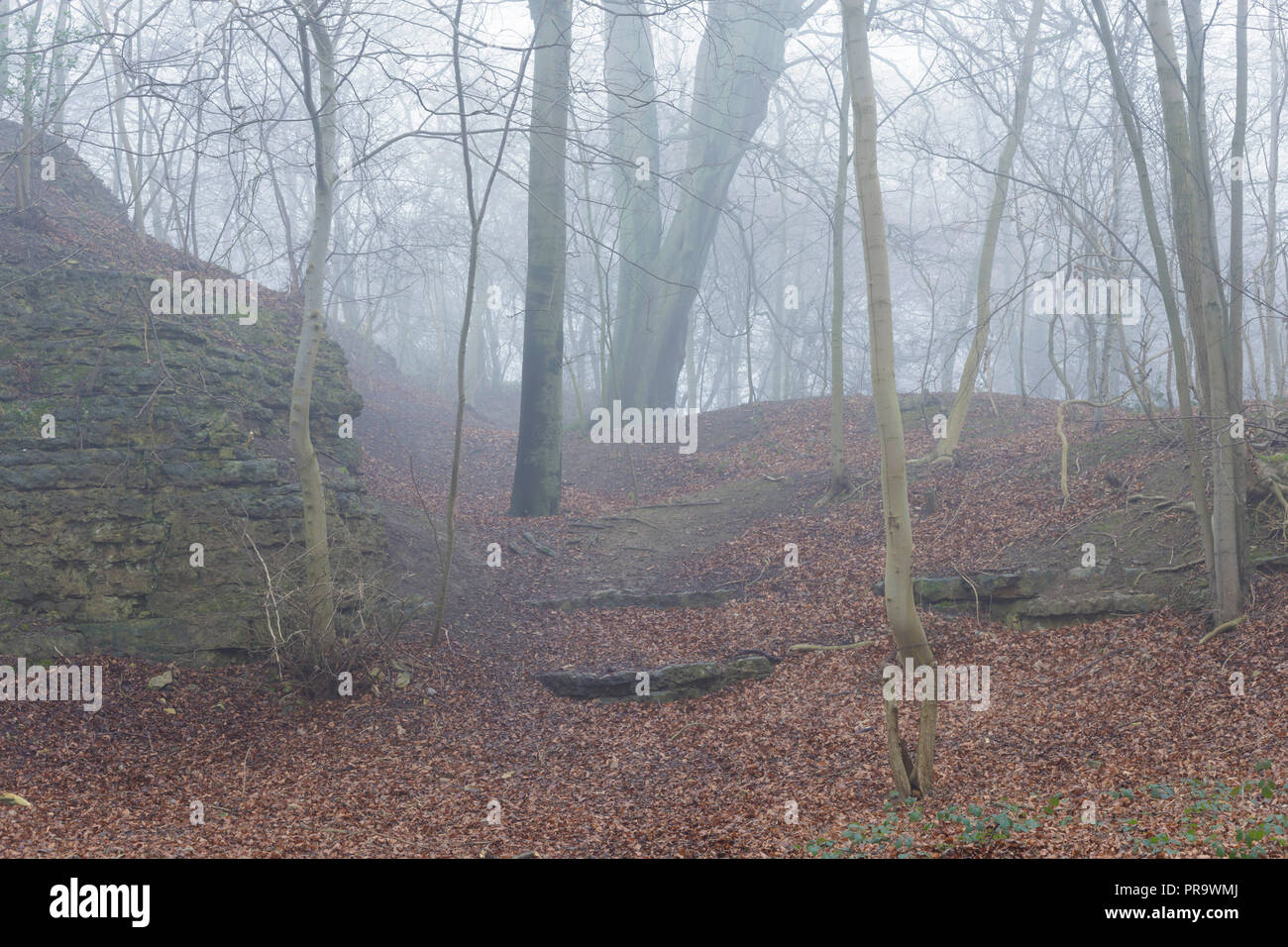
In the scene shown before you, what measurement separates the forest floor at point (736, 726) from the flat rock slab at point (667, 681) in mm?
154

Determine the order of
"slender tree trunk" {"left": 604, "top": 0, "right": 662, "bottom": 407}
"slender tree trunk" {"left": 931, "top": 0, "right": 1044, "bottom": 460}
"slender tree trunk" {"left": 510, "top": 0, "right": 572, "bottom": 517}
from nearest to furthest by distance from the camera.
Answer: "slender tree trunk" {"left": 931, "top": 0, "right": 1044, "bottom": 460} < "slender tree trunk" {"left": 510, "top": 0, "right": 572, "bottom": 517} < "slender tree trunk" {"left": 604, "top": 0, "right": 662, "bottom": 407}

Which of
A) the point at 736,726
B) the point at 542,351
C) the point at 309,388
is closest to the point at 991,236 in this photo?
the point at 542,351

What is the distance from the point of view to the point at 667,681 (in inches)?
304

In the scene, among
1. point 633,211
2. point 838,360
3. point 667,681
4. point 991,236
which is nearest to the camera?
point 667,681

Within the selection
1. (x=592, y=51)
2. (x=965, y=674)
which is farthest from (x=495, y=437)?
(x=965, y=674)

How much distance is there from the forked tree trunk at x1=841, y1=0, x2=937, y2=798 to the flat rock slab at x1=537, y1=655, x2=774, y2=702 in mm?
2424

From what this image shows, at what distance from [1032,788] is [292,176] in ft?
110

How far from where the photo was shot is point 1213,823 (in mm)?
4195

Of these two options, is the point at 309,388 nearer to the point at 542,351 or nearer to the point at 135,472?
the point at 135,472

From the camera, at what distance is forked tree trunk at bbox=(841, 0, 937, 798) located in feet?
16.9

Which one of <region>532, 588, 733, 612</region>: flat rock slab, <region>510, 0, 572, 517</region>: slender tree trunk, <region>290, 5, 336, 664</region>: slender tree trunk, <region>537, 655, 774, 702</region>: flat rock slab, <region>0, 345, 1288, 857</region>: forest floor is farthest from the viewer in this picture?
<region>510, 0, 572, 517</region>: slender tree trunk

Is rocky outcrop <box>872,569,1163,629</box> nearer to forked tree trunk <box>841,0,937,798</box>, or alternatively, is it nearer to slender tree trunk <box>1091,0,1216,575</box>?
slender tree trunk <box>1091,0,1216,575</box>

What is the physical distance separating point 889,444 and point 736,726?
2.75m

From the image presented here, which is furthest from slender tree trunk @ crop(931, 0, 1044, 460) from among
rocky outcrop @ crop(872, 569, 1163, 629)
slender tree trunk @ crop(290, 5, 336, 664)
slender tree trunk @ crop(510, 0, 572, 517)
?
slender tree trunk @ crop(290, 5, 336, 664)
